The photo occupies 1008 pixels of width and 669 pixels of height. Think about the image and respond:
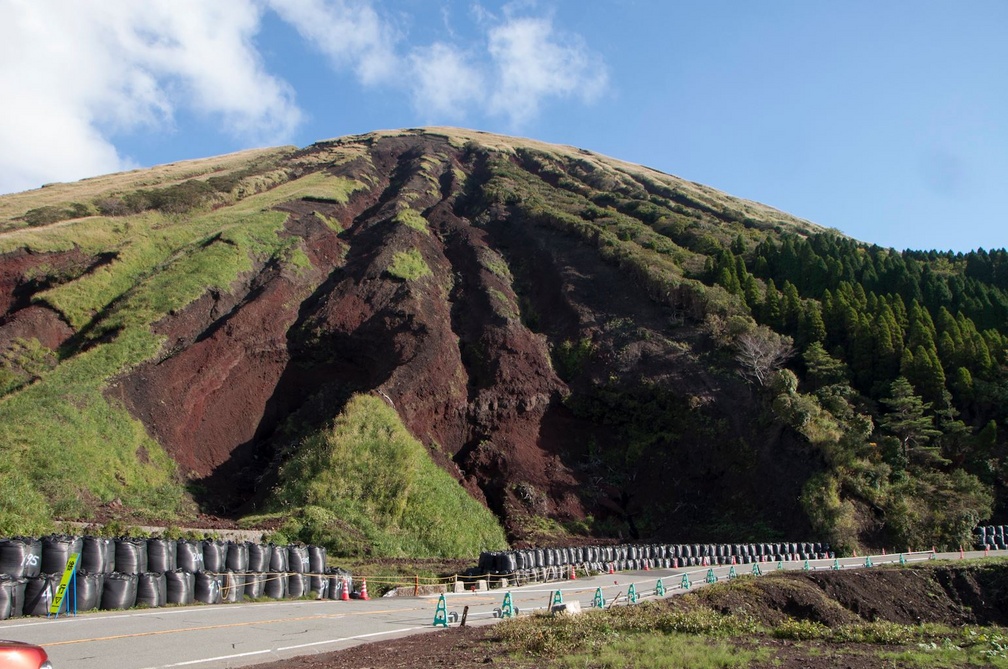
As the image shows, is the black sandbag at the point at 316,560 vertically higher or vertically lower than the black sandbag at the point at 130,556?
lower

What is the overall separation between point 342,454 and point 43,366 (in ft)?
55.4

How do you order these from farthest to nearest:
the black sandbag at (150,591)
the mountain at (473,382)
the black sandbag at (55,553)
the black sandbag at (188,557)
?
the mountain at (473,382), the black sandbag at (188,557), the black sandbag at (150,591), the black sandbag at (55,553)

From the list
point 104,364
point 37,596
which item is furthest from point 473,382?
point 37,596

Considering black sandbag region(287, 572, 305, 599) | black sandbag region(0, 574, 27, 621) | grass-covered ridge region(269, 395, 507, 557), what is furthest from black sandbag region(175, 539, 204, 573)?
grass-covered ridge region(269, 395, 507, 557)

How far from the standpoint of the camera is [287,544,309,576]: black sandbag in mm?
17984

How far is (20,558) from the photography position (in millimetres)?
12242

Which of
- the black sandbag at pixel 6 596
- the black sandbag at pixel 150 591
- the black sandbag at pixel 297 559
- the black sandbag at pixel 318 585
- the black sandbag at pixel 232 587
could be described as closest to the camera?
the black sandbag at pixel 6 596

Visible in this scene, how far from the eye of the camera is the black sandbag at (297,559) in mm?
17984

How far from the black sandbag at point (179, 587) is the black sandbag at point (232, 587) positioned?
3.06 ft

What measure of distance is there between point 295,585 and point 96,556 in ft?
16.2

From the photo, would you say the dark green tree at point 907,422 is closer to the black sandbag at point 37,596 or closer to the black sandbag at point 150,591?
the black sandbag at point 150,591

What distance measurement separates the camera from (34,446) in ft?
79.3

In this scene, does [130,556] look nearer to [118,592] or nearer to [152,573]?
[152,573]

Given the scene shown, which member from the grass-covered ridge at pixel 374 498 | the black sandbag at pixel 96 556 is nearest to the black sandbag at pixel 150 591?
the black sandbag at pixel 96 556
